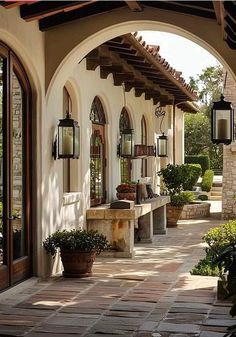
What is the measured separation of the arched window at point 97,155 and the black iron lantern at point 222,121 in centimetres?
358

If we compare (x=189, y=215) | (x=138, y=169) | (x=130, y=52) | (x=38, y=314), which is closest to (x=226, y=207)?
(x=189, y=215)

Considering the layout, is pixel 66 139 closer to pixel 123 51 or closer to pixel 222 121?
pixel 222 121

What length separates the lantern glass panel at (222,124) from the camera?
7855mm

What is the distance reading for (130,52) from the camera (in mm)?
9914

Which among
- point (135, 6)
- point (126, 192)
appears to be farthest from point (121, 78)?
point (135, 6)

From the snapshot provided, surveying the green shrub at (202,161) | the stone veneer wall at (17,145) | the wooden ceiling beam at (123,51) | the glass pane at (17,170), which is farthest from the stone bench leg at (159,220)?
the green shrub at (202,161)

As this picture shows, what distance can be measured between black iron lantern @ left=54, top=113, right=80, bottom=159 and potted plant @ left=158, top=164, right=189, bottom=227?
782 centimetres

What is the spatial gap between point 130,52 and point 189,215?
890 cm

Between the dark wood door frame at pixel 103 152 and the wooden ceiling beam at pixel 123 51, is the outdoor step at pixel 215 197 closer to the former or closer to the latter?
the dark wood door frame at pixel 103 152

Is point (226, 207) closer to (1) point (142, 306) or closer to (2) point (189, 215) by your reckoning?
(2) point (189, 215)

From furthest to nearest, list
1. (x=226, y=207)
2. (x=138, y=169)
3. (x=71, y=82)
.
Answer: (x=226, y=207)
(x=138, y=169)
(x=71, y=82)

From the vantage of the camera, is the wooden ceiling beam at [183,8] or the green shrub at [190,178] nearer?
the wooden ceiling beam at [183,8]

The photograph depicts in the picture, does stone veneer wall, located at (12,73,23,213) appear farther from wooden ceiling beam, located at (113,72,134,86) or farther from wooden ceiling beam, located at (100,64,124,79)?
wooden ceiling beam, located at (113,72,134,86)

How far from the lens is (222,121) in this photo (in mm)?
7883
